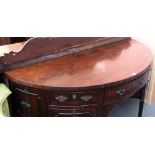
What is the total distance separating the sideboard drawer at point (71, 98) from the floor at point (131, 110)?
1.83 ft

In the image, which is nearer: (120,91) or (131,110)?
(120,91)

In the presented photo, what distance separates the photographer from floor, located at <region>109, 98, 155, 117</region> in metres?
1.35

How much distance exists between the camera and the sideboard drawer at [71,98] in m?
0.77

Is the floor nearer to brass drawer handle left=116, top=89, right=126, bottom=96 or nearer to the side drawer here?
brass drawer handle left=116, top=89, right=126, bottom=96

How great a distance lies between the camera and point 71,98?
785 millimetres

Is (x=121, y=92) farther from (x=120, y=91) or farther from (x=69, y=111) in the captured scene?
(x=69, y=111)

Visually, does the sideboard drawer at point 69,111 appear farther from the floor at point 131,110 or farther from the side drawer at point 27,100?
the floor at point 131,110

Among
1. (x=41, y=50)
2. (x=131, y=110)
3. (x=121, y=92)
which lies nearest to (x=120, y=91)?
(x=121, y=92)

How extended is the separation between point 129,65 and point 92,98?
23 cm

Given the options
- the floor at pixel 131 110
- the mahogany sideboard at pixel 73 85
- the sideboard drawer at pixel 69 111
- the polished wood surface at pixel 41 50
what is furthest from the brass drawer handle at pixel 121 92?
the floor at pixel 131 110

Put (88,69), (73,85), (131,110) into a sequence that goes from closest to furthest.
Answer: (73,85)
(88,69)
(131,110)

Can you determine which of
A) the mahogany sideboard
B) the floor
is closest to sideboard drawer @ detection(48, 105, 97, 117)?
the mahogany sideboard

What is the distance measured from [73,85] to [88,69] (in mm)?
131

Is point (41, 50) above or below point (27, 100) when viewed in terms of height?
above
